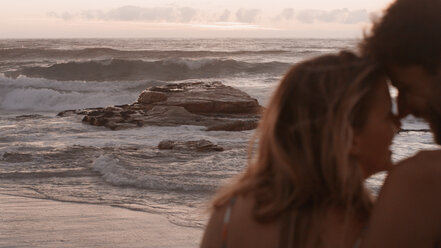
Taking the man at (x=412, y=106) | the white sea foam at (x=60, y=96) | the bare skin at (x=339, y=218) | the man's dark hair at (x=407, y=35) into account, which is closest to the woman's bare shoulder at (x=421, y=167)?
the man at (x=412, y=106)

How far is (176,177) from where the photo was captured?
7258 millimetres

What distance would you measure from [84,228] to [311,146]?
4.29m

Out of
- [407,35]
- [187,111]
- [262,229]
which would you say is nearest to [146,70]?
[187,111]

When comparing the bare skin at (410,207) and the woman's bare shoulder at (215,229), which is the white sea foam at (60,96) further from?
the bare skin at (410,207)

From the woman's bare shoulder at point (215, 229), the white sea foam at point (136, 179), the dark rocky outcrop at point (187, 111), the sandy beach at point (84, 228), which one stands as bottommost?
the dark rocky outcrop at point (187, 111)

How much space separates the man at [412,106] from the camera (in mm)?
1218

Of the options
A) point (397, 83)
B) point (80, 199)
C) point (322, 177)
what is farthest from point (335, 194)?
point (80, 199)

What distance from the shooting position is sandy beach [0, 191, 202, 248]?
4922 mm

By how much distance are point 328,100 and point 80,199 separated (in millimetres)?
5325

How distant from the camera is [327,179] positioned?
125 cm

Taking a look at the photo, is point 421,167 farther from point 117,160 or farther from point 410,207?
point 117,160

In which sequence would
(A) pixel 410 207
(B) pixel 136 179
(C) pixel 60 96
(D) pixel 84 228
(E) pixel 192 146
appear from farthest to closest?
(C) pixel 60 96
(E) pixel 192 146
(B) pixel 136 179
(D) pixel 84 228
(A) pixel 410 207

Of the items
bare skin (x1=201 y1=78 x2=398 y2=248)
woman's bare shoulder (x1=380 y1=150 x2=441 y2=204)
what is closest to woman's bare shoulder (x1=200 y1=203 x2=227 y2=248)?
bare skin (x1=201 y1=78 x2=398 y2=248)

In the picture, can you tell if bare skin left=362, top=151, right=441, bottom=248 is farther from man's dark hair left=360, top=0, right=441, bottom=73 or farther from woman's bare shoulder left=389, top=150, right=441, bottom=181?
man's dark hair left=360, top=0, right=441, bottom=73
